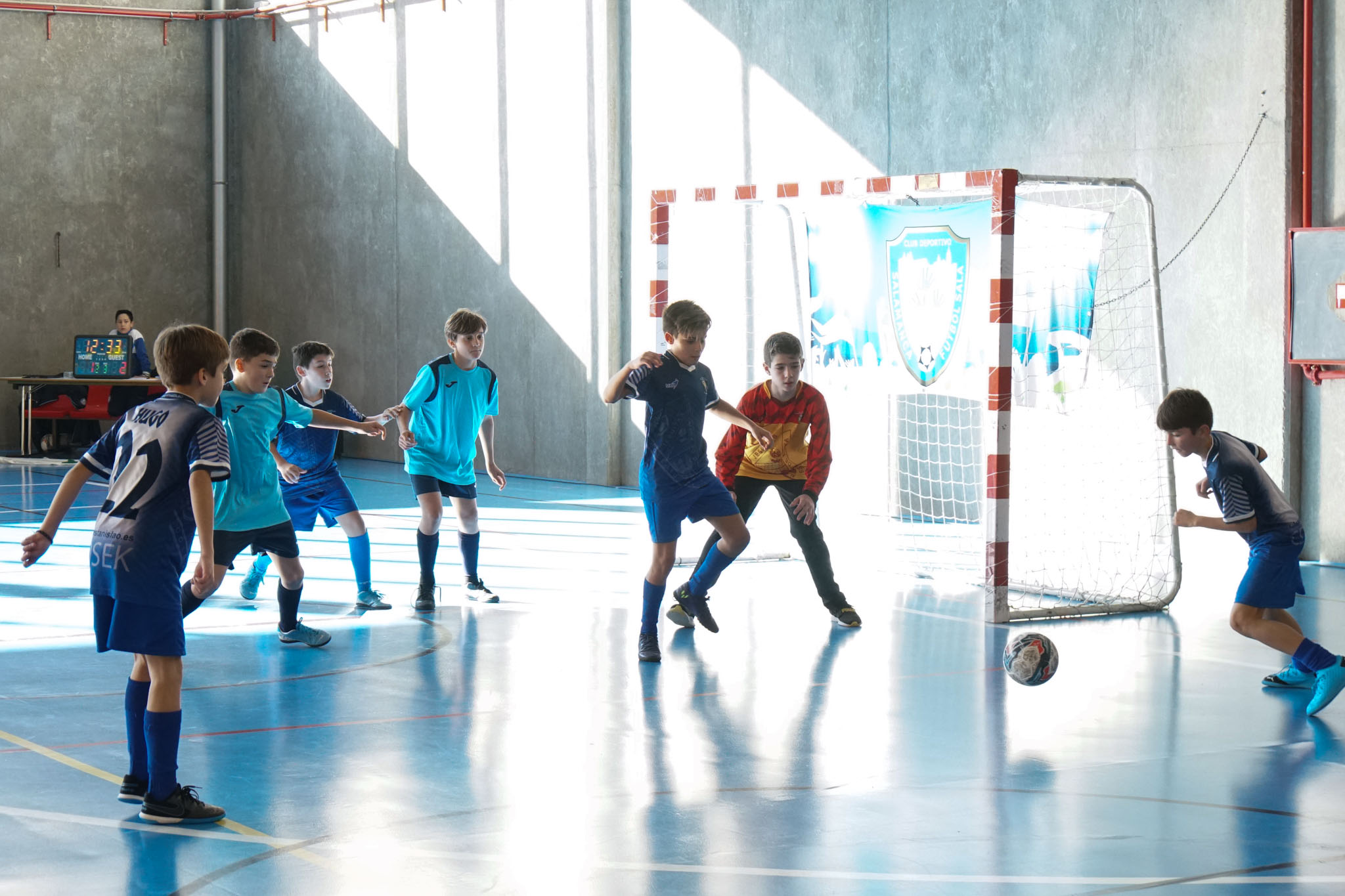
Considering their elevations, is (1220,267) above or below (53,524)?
above

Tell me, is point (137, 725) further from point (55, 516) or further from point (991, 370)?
point (991, 370)

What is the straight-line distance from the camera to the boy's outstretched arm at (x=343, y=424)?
7453 mm

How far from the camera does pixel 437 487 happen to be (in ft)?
28.3

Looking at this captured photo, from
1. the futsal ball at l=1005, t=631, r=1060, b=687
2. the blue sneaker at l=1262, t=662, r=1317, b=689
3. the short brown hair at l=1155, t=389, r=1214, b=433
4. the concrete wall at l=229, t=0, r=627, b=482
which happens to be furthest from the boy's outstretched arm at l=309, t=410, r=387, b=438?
the concrete wall at l=229, t=0, r=627, b=482

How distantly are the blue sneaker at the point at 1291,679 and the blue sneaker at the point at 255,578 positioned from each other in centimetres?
554

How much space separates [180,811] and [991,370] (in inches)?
199

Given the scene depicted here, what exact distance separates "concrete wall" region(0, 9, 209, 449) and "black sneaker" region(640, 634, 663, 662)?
15959 mm

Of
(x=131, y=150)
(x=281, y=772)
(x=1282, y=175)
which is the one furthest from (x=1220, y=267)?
(x=131, y=150)

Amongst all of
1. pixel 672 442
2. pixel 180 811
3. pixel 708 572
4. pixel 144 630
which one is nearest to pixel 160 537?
pixel 144 630

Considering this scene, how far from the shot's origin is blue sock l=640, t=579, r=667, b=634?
23.6 ft

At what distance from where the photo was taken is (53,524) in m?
4.76

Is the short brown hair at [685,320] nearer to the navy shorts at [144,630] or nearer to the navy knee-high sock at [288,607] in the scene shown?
the navy knee-high sock at [288,607]

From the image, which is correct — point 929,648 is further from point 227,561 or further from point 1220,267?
point 1220,267

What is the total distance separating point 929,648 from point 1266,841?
3131mm
